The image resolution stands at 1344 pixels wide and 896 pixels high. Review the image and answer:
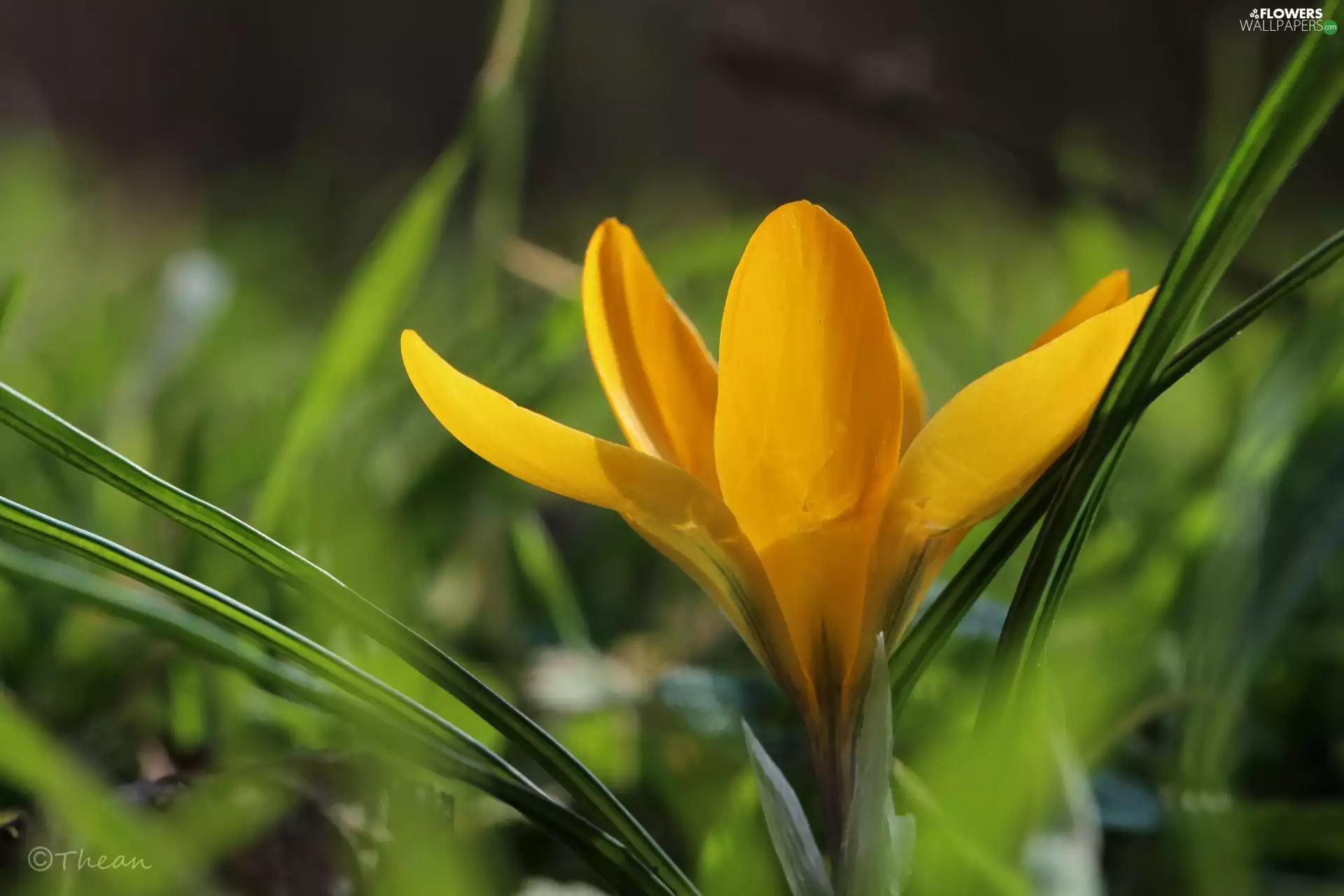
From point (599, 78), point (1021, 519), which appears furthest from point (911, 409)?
point (599, 78)

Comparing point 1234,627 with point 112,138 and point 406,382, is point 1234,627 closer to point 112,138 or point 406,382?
point 406,382

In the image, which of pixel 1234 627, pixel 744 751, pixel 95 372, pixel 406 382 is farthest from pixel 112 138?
pixel 1234 627

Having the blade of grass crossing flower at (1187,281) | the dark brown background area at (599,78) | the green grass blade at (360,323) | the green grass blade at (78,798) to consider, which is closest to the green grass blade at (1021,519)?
the blade of grass crossing flower at (1187,281)

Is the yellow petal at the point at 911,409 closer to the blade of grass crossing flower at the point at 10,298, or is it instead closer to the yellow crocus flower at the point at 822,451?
the yellow crocus flower at the point at 822,451

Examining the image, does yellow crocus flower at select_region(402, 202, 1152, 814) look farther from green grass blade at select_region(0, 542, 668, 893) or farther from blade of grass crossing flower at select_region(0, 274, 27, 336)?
blade of grass crossing flower at select_region(0, 274, 27, 336)

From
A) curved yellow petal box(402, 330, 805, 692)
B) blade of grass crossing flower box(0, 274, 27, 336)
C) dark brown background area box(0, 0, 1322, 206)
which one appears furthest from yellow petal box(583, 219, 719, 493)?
dark brown background area box(0, 0, 1322, 206)

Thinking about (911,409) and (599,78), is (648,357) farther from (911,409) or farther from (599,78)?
(599,78)
